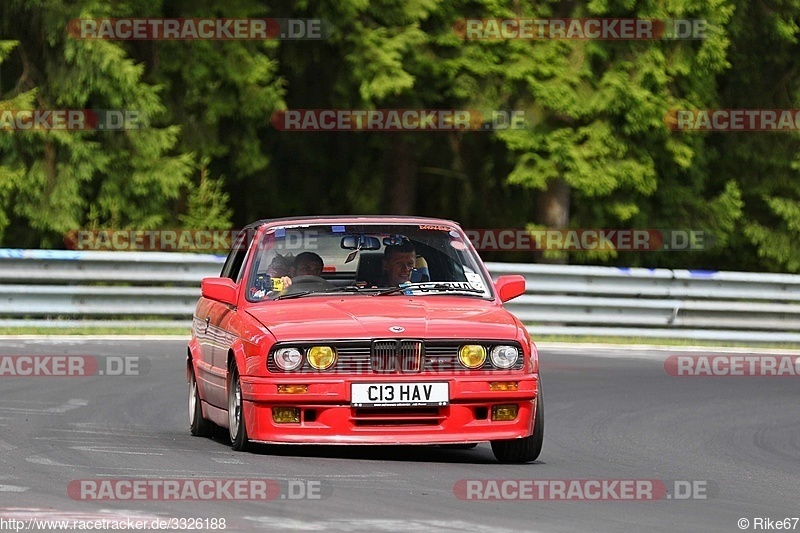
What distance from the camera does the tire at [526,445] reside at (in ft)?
33.8

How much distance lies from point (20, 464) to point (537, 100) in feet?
59.4

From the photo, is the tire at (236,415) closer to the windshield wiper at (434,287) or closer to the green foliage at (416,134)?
the windshield wiper at (434,287)

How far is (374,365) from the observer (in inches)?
393

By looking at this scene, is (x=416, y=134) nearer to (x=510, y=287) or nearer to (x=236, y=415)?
(x=510, y=287)

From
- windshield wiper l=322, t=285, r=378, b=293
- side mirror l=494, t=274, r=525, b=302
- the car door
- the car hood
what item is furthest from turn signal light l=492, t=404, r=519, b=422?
the car door

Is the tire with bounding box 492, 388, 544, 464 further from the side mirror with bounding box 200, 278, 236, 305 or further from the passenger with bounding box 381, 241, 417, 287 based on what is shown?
the side mirror with bounding box 200, 278, 236, 305

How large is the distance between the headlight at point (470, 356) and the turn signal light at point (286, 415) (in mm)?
984

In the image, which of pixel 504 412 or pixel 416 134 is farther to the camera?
pixel 416 134

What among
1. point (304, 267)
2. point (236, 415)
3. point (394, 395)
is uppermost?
point (304, 267)

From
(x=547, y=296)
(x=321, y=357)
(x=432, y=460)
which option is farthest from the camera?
(x=547, y=296)

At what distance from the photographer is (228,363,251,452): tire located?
10320 millimetres

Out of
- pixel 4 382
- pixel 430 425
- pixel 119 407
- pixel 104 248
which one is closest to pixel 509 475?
pixel 430 425

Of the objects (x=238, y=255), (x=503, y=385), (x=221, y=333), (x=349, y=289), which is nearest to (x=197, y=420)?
(x=221, y=333)

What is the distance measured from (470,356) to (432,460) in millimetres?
728
